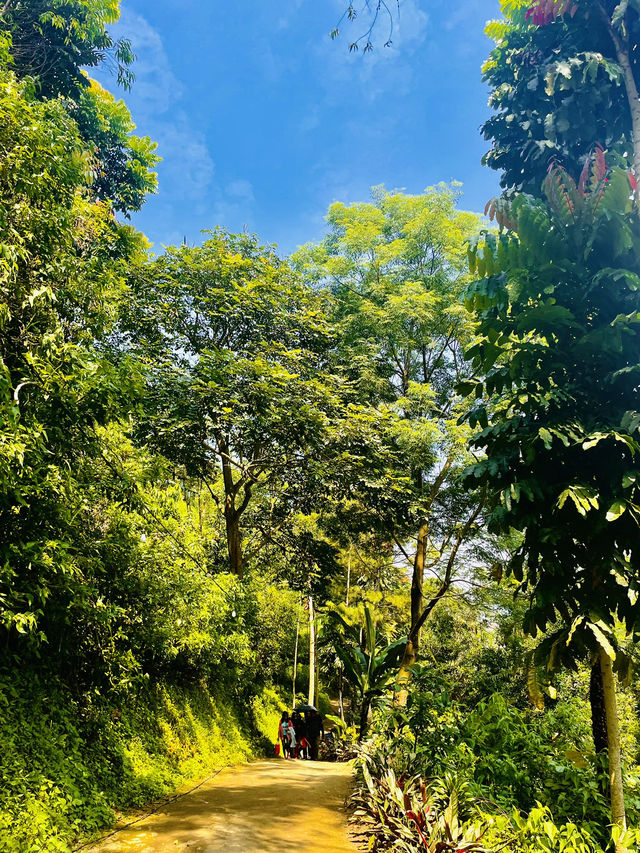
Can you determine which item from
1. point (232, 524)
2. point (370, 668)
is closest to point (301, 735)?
point (370, 668)

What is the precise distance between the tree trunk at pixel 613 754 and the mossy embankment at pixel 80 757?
4.54 m

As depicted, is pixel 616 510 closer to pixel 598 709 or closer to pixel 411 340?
pixel 598 709

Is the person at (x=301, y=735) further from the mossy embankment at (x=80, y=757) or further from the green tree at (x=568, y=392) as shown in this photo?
the green tree at (x=568, y=392)

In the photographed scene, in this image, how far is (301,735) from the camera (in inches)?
631

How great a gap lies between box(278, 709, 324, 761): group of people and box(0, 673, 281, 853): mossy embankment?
599 cm

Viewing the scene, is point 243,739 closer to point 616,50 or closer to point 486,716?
point 486,716

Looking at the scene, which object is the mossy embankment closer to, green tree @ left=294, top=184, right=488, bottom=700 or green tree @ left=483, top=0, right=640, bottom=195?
green tree @ left=294, top=184, right=488, bottom=700

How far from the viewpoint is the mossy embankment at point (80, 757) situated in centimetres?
458

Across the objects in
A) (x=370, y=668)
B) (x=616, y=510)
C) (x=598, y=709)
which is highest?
(x=616, y=510)

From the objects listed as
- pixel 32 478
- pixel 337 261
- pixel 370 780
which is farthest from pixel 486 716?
pixel 337 261

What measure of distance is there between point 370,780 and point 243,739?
27.5 feet

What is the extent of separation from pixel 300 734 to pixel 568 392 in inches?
587

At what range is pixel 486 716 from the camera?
22.6ft

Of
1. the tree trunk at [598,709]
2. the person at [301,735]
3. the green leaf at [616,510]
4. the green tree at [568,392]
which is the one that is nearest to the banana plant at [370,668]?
the person at [301,735]
